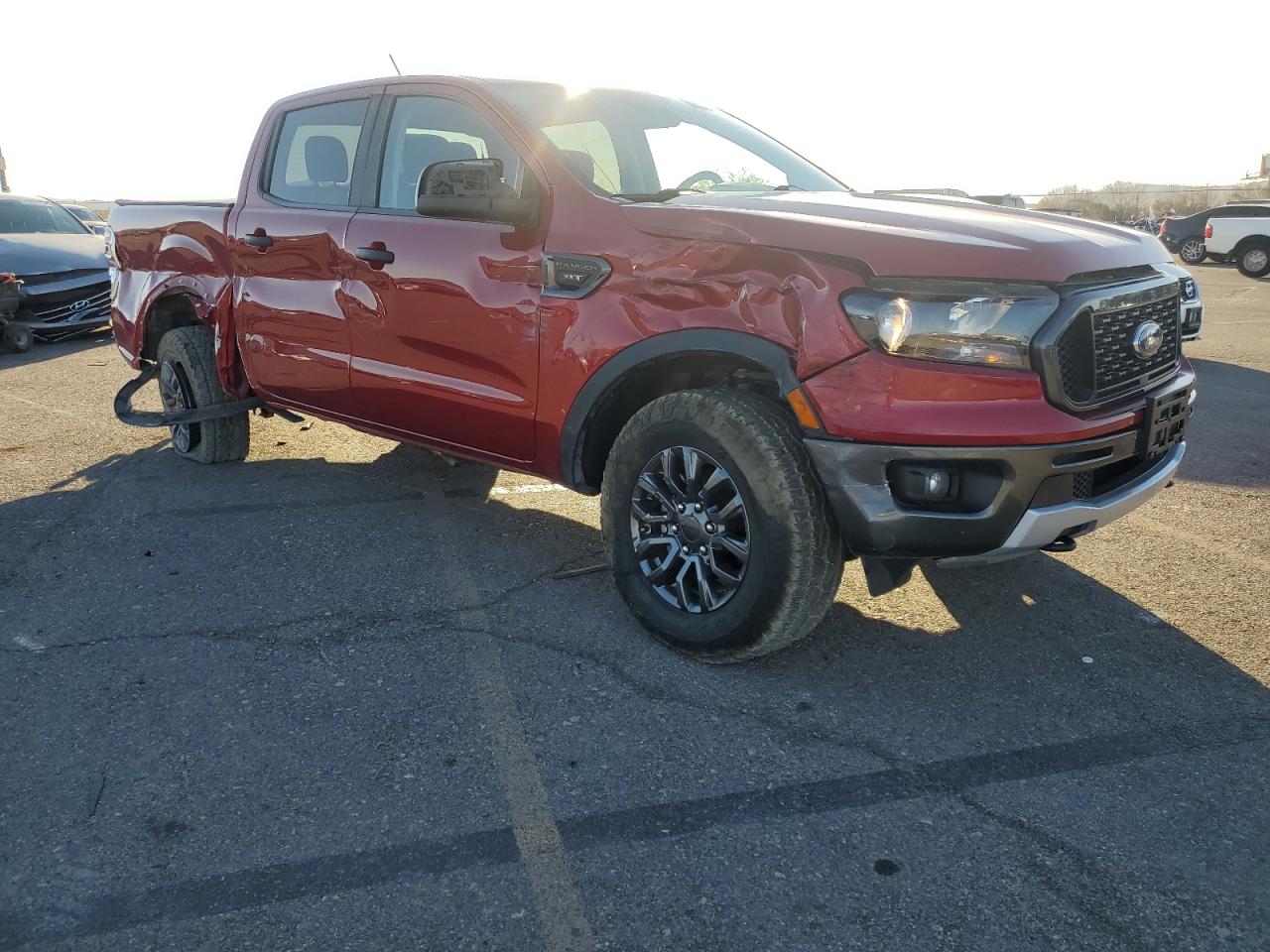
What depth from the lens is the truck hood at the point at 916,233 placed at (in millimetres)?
2910

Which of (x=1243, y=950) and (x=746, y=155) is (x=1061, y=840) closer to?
(x=1243, y=950)

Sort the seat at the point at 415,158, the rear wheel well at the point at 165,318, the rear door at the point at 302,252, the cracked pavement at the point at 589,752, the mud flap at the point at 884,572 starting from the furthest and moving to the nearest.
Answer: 1. the rear wheel well at the point at 165,318
2. the rear door at the point at 302,252
3. the seat at the point at 415,158
4. the mud flap at the point at 884,572
5. the cracked pavement at the point at 589,752

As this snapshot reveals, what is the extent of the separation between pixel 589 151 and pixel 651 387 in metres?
0.98

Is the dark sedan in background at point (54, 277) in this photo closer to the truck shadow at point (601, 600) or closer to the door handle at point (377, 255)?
the truck shadow at point (601, 600)

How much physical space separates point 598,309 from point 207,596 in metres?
1.93

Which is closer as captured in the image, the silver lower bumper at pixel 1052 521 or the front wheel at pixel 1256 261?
the silver lower bumper at pixel 1052 521

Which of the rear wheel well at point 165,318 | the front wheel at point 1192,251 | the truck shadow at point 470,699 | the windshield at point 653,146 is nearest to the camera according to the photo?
the truck shadow at point 470,699

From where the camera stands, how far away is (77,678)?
344 cm

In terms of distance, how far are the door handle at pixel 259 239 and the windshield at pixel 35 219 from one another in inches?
337

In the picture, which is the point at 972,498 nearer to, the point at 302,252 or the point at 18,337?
the point at 302,252

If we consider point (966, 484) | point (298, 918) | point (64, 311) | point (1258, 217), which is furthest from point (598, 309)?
point (1258, 217)

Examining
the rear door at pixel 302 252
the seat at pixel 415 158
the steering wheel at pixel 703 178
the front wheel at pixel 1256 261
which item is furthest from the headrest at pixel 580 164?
the front wheel at pixel 1256 261

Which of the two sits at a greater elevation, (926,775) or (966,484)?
(966,484)

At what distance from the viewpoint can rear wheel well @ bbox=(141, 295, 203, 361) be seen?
589 cm
